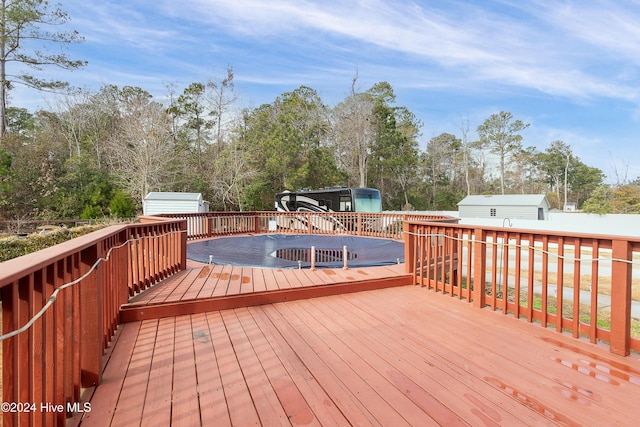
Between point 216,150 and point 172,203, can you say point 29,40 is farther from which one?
point 172,203

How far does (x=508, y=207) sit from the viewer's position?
72.0 feet

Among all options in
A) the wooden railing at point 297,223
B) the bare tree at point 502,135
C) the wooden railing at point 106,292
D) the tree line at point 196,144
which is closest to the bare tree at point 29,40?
the tree line at point 196,144

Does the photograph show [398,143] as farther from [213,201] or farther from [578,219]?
[213,201]

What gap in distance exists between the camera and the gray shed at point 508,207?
21.1 m

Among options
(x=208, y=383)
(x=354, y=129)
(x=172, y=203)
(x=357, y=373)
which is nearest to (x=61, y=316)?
(x=208, y=383)

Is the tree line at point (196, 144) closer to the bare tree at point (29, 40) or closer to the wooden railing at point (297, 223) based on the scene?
the bare tree at point (29, 40)

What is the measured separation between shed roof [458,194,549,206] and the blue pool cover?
16991 mm

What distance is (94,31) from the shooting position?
1656 cm

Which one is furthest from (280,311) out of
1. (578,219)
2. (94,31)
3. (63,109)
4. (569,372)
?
(63,109)

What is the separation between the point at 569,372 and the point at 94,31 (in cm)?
2209

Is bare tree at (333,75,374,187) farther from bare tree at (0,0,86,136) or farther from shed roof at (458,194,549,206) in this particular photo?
bare tree at (0,0,86,136)

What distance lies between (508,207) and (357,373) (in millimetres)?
23699

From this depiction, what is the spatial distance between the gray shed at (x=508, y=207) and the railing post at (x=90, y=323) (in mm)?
23860

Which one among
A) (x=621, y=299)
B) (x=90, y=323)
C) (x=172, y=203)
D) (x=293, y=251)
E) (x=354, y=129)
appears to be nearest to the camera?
(x=90, y=323)
